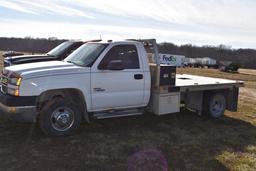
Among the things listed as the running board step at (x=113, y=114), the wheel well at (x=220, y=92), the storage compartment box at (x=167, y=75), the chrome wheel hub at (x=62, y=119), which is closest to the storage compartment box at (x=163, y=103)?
the storage compartment box at (x=167, y=75)

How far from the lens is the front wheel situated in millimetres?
6133

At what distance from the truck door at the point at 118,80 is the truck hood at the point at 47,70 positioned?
0.39m

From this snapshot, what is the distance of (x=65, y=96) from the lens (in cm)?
647

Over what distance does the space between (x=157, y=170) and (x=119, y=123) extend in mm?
2899

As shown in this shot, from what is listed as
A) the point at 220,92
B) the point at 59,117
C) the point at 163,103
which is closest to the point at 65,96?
the point at 59,117

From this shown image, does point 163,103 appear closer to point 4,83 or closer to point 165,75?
point 165,75

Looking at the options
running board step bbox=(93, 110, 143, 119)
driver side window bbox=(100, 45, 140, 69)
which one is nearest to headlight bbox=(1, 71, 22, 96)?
running board step bbox=(93, 110, 143, 119)

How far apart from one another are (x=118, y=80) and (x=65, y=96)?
114 cm

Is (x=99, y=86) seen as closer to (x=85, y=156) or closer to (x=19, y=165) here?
(x=85, y=156)

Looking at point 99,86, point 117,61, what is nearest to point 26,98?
point 99,86

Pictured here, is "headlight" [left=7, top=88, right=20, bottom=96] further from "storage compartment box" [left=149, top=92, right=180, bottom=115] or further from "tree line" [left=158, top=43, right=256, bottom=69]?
"tree line" [left=158, top=43, right=256, bottom=69]

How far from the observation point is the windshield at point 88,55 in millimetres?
6614

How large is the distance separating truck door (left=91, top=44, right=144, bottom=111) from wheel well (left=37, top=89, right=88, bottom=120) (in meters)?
0.24

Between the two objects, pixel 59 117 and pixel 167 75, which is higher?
pixel 167 75
